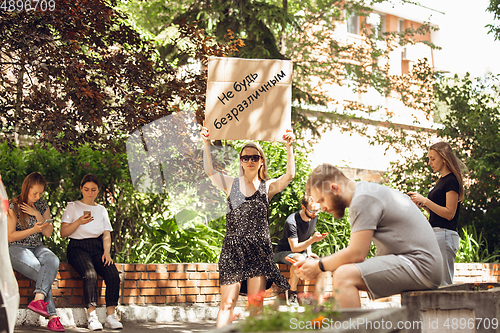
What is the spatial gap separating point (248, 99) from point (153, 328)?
8.90 ft

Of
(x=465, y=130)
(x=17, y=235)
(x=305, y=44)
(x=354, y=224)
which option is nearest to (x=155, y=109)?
(x=17, y=235)

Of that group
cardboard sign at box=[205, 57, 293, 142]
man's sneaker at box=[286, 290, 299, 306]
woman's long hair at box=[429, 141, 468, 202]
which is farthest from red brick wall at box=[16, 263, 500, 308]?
woman's long hair at box=[429, 141, 468, 202]

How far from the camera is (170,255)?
676 cm

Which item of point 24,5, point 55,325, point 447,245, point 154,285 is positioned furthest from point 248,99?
point 55,325

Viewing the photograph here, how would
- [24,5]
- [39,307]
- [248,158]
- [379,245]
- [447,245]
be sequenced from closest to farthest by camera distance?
[379,245]
[248,158]
[447,245]
[39,307]
[24,5]

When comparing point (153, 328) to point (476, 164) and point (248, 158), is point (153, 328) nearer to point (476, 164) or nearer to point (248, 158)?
point (248, 158)

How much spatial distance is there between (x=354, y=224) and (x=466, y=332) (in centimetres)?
96

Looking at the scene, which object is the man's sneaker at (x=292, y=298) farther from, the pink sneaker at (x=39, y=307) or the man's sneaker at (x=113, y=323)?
the pink sneaker at (x=39, y=307)

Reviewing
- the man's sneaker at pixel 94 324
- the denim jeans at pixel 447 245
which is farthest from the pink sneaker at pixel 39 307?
the denim jeans at pixel 447 245

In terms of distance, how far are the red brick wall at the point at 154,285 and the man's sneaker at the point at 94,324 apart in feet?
1.52

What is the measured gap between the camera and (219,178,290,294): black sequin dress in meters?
4.10

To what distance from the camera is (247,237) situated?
416 cm

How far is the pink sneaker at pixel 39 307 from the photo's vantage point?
15.8 feet

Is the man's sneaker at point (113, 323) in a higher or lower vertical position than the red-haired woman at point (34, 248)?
lower
